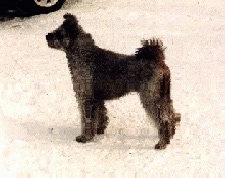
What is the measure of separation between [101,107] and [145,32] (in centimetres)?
324

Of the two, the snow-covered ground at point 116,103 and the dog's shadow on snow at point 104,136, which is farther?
the dog's shadow on snow at point 104,136

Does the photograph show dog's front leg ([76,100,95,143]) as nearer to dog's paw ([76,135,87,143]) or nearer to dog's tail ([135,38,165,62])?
dog's paw ([76,135,87,143])

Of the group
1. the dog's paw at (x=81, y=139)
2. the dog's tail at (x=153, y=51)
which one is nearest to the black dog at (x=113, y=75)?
the dog's tail at (x=153, y=51)

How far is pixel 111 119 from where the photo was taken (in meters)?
5.70

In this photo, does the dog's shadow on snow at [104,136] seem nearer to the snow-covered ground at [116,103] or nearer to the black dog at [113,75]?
the snow-covered ground at [116,103]

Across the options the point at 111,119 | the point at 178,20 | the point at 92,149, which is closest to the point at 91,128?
the point at 92,149

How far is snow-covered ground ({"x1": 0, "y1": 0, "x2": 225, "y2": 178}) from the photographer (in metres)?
4.82

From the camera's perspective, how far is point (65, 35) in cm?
489

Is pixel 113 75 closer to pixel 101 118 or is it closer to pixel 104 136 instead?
pixel 101 118

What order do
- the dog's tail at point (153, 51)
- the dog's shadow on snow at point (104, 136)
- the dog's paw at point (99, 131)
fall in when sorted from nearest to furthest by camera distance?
the dog's tail at point (153, 51)
the dog's shadow on snow at point (104, 136)
the dog's paw at point (99, 131)

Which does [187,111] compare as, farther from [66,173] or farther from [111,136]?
[66,173]

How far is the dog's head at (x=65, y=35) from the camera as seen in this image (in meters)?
4.87

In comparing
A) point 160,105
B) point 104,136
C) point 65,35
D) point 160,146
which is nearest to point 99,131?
point 104,136

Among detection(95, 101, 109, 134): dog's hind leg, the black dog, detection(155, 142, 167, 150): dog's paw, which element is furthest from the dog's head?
detection(155, 142, 167, 150): dog's paw
